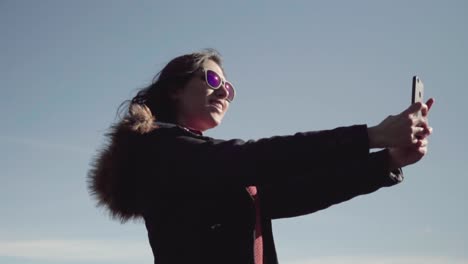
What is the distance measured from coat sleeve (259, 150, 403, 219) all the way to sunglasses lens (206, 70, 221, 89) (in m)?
1.00

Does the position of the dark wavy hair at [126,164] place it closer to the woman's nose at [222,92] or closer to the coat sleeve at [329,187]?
the woman's nose at [222,92]

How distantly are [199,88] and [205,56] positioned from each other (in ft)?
1.58

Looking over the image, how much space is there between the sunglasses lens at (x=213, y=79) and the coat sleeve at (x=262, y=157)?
3.95ft

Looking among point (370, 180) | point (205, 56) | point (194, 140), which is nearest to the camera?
point (194, 140)

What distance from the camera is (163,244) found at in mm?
3975

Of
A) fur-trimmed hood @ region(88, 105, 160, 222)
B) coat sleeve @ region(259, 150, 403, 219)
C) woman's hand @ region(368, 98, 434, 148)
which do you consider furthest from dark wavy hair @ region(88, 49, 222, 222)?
woman's hand @ region(368, 98, 434, 148)

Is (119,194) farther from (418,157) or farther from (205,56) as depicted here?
(418,157)

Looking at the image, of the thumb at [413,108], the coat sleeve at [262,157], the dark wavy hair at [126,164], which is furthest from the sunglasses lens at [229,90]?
the thumb at [413,108]

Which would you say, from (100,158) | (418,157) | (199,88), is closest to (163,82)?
(199,88)

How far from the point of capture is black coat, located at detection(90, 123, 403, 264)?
3.33 m

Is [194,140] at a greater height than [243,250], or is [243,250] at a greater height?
[194,140]

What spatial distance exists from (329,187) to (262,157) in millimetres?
1437

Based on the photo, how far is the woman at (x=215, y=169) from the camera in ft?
10.9

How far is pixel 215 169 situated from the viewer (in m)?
3.50
